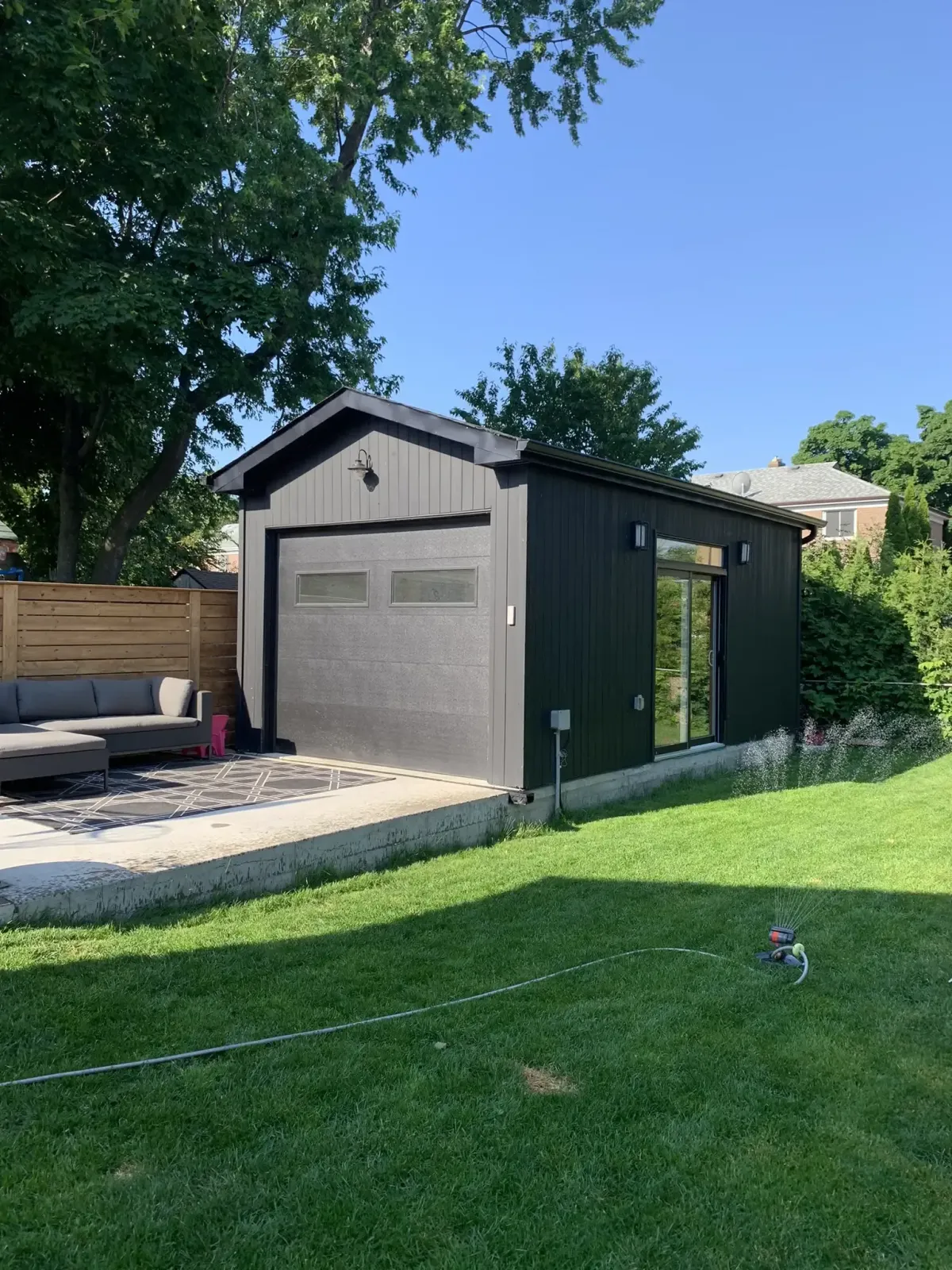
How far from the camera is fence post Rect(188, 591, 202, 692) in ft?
30.4

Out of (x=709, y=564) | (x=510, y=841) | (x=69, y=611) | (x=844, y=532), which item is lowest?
(x=510, y=841)

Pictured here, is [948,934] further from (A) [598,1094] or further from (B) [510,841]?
(B) [510,841]

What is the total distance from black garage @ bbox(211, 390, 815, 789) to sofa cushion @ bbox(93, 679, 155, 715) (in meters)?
1.13

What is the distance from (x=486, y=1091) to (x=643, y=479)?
631 centimetres

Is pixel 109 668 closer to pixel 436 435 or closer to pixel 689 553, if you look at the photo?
pixel 436 435

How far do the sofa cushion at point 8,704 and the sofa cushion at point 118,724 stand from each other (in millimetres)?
205

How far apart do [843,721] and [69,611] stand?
31.9ft

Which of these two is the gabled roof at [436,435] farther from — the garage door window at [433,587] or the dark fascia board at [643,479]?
the garage door window at [433,587]

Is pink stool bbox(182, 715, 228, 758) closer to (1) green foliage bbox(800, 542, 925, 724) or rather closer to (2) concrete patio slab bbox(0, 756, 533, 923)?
(2) concrete patio slab bbox(0, 756, 533, 923)

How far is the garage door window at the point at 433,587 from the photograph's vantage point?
7711 mm

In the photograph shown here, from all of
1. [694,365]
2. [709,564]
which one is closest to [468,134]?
[694,365]

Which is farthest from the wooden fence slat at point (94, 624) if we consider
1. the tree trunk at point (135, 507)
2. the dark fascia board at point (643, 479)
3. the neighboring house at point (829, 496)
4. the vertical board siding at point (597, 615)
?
the neighboring house at point (829, 496)

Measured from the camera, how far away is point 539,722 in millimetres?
7336

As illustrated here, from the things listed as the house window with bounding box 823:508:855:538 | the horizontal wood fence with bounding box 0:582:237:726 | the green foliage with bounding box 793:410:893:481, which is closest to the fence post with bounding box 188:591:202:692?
the horizontal wood fence with bounding box 0:582:237:726
